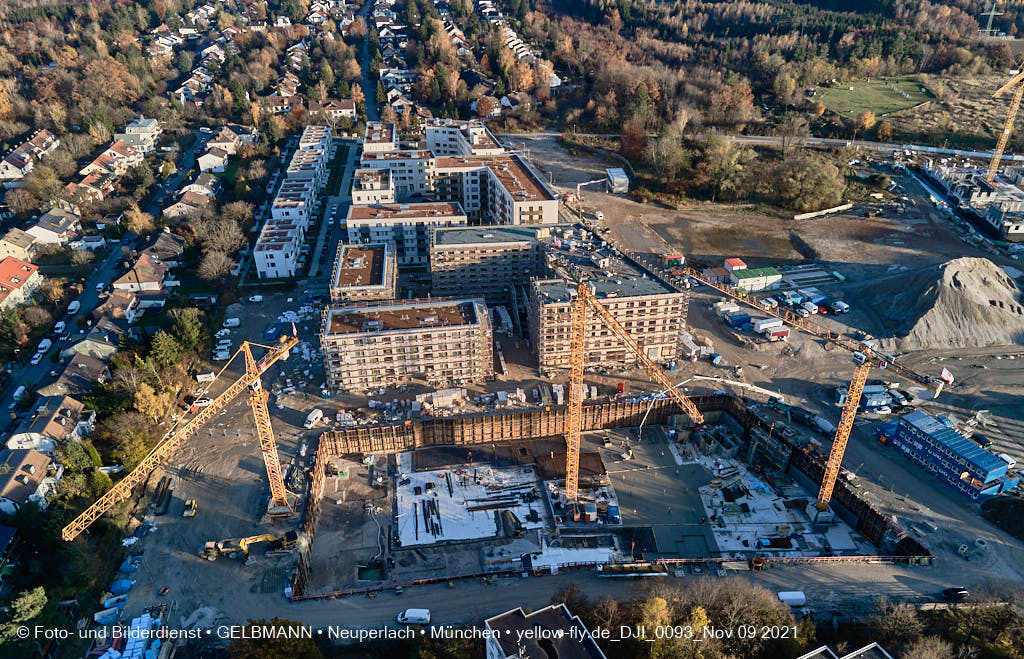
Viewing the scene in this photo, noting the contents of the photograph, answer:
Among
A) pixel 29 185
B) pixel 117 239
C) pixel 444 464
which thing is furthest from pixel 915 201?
pixel 29 185

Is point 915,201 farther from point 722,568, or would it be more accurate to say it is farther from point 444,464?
point 444,464

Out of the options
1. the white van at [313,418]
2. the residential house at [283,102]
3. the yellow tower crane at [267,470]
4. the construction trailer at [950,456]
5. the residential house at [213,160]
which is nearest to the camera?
the yellow tower crane at [267,470]

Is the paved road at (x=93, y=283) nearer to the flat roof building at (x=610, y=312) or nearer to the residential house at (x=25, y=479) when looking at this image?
the residential house at (x=25, y=479)

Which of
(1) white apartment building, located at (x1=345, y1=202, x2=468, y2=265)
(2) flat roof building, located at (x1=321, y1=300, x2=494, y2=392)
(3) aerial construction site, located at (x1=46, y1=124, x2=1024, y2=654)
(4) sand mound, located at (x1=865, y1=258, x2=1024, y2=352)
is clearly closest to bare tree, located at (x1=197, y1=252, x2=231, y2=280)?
(3) aerial construction site, located at (x1=46, y1=124, x2=1024, y2=654)

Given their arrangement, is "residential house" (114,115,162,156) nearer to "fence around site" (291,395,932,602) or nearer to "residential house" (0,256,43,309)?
"residential house" (0,256,43,309)

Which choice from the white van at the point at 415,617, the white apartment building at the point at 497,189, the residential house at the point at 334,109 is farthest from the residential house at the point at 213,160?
the white van at the point at 415,617
